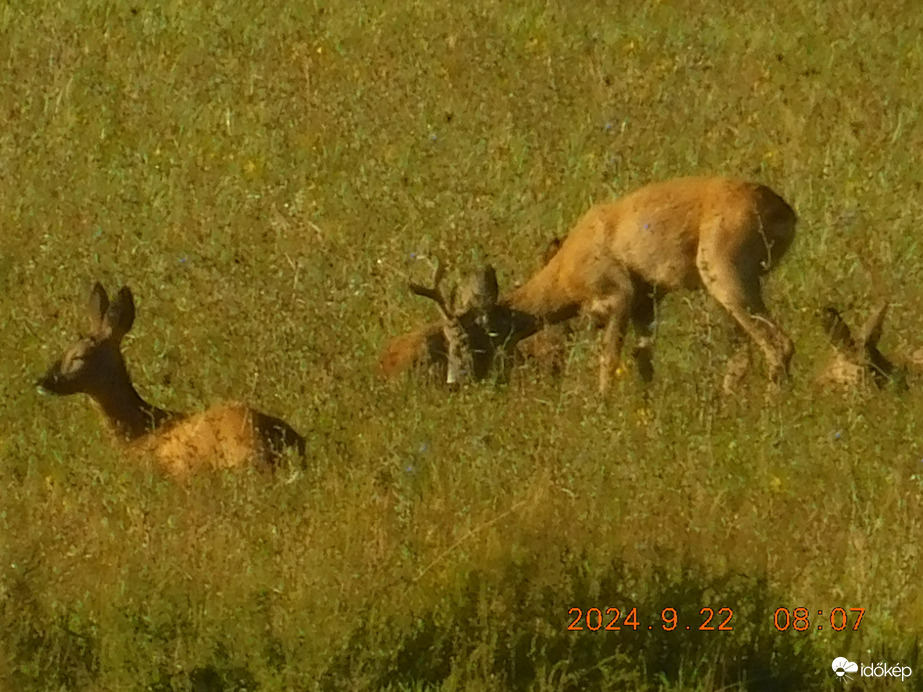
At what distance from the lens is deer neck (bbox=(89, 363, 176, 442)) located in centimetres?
868

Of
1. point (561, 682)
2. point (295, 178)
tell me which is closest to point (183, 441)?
point (561, 682)

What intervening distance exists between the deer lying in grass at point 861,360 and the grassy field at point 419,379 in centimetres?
17

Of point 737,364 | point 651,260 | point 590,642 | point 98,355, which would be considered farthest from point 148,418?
point 651,260

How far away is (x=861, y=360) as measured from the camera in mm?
9227

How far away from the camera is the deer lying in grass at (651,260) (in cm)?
1058

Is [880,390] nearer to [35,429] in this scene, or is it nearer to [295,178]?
[35,429]

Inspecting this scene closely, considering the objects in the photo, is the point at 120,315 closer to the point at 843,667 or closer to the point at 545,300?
the point at 545,300

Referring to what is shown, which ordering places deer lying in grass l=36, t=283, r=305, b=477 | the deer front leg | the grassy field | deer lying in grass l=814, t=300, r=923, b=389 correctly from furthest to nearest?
the deer front leg, deer lying in grass l=814, t=300, r=923, b=389, deer lying in grass l=36, t=283, r=305, b=477, the grassy field

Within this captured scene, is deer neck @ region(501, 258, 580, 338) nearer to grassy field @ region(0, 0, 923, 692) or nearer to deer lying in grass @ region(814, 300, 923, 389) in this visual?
grassy field @ region(0, 0, 923, 692)

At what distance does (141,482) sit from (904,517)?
2.74 meters

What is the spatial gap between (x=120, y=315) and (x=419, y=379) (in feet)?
4.54

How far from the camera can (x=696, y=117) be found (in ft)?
44.7

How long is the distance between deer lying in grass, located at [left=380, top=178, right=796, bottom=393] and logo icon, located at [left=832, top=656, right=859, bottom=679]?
4.19 meters

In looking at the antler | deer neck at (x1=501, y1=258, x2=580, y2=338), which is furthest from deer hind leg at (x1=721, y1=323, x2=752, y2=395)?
the antler
